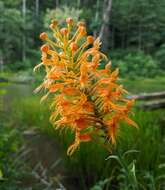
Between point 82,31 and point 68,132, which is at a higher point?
point 82,31

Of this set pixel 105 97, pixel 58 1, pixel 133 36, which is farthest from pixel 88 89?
pixel 58 1

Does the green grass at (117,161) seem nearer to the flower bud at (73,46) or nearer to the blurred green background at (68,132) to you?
the blurred green background at (68,132)

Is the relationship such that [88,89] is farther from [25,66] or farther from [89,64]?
[25,66]

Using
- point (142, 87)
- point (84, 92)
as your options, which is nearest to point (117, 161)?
point (84, 92)

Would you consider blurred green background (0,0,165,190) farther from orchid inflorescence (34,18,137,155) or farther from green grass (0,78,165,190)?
orchid inflorescence (34,18,137,155)

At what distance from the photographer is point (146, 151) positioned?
3125 millimetres

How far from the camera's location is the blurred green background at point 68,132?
295 cm

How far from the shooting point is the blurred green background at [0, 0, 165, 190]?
295cm

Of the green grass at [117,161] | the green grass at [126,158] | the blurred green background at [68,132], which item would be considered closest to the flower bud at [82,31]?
the blurred green background at [68,132]

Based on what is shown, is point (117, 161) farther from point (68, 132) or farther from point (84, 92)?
point (84, 92)

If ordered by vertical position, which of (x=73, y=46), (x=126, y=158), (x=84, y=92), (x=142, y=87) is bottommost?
(x=142, y=87)

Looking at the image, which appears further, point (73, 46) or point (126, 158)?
point (126, 158)

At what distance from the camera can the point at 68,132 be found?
12.8ft

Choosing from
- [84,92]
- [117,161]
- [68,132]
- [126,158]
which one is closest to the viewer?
[84,92]
